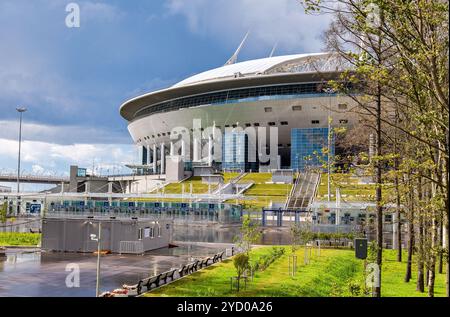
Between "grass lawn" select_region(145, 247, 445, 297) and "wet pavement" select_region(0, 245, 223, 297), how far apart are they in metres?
2.31

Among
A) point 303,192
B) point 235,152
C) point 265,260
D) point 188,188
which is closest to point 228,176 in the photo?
point 235,152

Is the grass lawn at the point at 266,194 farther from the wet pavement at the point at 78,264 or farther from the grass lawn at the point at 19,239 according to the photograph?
the wet pavement at the point at 78,264

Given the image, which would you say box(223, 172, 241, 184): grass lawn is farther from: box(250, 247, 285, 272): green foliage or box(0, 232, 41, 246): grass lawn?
box(250, 247, 285, 272): green foliage

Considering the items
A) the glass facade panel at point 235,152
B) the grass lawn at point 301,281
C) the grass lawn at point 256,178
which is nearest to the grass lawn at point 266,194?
the grass lawn at point 256,178

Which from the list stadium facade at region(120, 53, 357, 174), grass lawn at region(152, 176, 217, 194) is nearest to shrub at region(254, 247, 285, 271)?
grass lawn at region(152, 176, 217, 194)

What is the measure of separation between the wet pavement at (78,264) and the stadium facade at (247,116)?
232 ft

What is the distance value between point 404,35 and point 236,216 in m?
46.9

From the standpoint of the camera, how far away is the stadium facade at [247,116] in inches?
3885

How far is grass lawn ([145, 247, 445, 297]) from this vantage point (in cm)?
1680

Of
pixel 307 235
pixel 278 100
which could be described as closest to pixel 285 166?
pixel 278 100

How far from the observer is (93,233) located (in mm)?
28078

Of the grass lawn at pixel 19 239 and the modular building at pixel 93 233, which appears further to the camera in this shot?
the grass lawn at pixel 19 239
